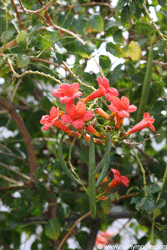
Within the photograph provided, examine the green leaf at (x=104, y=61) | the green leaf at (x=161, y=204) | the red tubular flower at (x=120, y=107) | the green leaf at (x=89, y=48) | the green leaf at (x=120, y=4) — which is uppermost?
the green leaf at (x=120, y=4)

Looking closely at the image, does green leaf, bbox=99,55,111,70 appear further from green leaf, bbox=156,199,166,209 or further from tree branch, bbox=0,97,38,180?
green leaf, bbox=156,199,166,209

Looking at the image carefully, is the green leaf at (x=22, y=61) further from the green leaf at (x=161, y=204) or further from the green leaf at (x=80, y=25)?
the green leaf at (x=161, y=204)

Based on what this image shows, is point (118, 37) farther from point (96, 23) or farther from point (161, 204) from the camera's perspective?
point (161, 204)

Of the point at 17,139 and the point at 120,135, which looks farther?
the point at 17,139

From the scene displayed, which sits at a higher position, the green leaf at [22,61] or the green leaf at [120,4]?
the green leaf at [120,4]

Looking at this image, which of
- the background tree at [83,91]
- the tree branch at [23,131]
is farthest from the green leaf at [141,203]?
the tree branch at [23,131]

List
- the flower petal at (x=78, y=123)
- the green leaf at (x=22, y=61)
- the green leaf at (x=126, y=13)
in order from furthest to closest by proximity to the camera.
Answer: the green leaf at (x=126, y=13) < the green leaf at (x=22, y=61) < the flower petal at (x=78, y=123)

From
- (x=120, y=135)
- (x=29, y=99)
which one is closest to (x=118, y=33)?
(x=120, y=135)

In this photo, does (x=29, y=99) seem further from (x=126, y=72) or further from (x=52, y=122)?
(x=52, y=122)
